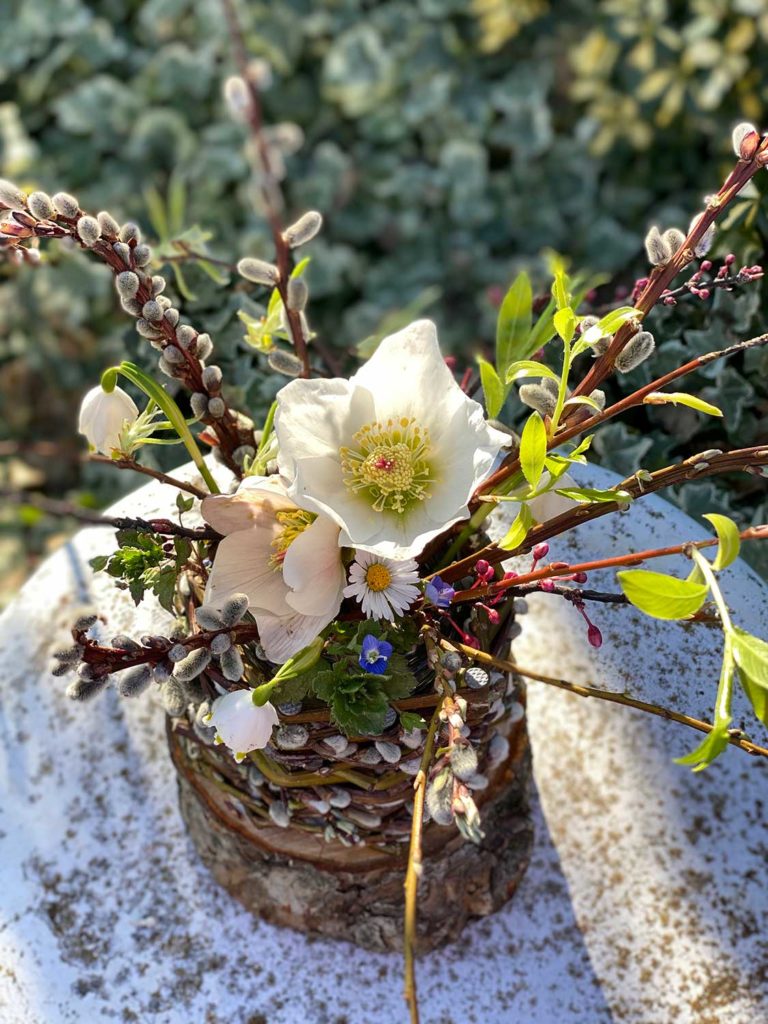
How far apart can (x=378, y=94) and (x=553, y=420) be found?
149 cm

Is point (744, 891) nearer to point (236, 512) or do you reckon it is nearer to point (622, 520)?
point (622, 520)

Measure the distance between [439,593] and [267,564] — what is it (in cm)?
10

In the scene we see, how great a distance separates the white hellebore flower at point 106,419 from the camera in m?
0.56

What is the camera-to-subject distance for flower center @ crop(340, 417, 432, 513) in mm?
550

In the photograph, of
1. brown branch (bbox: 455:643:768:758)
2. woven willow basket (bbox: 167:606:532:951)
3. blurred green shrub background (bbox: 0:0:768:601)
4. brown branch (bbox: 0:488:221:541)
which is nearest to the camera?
brown branch (bbox: 0:488:221:541)

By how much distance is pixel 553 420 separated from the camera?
0.53 meters

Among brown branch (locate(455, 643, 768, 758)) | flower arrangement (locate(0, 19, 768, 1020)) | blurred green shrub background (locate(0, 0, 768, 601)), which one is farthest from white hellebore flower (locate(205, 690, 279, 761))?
blurred green shrub background (locate(0, 0, 768, 601))

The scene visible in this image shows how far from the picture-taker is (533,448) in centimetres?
50

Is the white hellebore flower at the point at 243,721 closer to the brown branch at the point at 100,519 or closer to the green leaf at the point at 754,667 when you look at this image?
the brown branch at the point at 100,519

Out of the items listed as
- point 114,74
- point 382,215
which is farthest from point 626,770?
point 114,74

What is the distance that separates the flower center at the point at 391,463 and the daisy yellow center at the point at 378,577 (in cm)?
4

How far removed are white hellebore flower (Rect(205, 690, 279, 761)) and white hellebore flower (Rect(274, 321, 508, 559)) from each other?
3.9 inches

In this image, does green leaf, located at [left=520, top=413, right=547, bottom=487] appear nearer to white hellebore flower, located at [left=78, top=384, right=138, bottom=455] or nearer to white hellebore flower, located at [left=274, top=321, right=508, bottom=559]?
white hellebore flower, located at [left=274, top=321, right=508, bottom=559]

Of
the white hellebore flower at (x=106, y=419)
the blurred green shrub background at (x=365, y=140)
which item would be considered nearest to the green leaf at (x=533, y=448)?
the white hellebore flower at (x=106, y=419)
